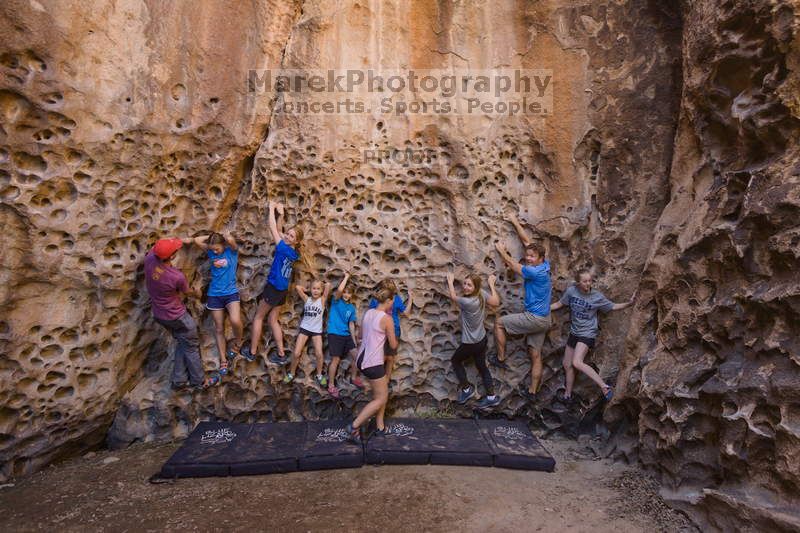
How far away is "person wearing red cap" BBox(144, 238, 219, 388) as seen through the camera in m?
4.67

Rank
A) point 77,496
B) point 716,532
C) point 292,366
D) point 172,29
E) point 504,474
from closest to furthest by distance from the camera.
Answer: point 716,532, point 77,496, point 504,474, point 172,29, point 292,366

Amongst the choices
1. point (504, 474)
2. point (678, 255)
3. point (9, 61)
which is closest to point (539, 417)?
point (504, 474)

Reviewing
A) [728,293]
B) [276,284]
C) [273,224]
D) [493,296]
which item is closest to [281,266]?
[276,284]

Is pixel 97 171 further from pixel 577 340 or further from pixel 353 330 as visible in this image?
pixel 577 340

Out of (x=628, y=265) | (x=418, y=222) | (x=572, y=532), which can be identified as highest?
(x=418, y=222)

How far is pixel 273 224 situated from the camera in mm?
5121

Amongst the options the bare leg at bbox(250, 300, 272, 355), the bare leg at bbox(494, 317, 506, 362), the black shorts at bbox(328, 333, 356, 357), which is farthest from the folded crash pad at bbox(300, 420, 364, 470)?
the bare leg at bbox(494, 317, 506, 362)

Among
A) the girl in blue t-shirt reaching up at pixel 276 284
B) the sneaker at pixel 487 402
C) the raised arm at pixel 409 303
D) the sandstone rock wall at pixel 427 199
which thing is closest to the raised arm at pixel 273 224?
the girl in blue t-shirt reaching up at pixel 276 284

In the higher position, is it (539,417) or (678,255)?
(678,255)

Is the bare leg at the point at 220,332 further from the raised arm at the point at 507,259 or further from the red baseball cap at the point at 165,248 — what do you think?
the raised arm at the point at 507,259

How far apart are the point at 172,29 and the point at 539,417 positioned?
5.07 meters

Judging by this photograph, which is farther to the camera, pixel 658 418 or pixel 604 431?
pixel 604 431

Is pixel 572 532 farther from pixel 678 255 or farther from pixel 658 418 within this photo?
pixel 678 255

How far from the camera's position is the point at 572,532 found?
3.68 metres
